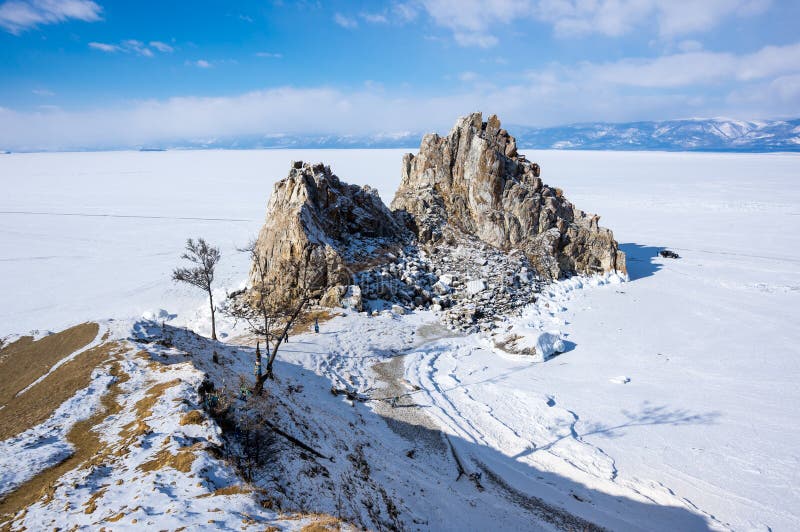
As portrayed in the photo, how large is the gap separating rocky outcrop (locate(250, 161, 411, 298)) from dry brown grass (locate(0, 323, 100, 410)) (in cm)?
1254

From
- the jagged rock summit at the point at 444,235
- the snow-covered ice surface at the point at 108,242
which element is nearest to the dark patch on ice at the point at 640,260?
the jagged rock summit at the point at 444,235

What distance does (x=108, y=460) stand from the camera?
9625mm

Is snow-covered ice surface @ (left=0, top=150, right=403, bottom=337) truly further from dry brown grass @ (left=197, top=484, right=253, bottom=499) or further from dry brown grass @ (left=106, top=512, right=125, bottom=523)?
dry brown grass @ (left=197, top=484, right=253, bottom=499)

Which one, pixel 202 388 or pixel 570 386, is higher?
pixel 202 388

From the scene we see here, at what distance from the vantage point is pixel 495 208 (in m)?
41.4

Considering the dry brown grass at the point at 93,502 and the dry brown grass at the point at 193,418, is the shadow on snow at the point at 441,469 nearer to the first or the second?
the dry brown grass at the point at 193,418

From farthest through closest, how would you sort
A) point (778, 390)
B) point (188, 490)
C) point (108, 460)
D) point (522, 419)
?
point (778, 390)
point (522, 419)
point (108, 460)
point (188, 490)

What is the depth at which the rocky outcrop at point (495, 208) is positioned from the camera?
40031 mm

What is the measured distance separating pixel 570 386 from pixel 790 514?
928 centimetres

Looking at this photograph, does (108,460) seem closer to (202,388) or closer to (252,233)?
(202,388)

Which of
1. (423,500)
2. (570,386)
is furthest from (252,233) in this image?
(423,500)

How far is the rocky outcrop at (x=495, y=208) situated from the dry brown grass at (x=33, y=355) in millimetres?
27181

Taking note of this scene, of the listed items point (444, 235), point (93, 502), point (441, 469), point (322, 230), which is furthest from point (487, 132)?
point (93, 502)

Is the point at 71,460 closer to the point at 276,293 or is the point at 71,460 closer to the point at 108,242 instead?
the point at 276,293
